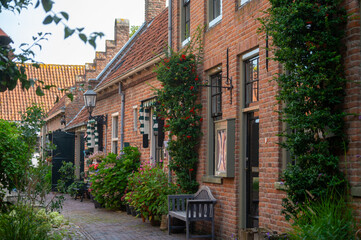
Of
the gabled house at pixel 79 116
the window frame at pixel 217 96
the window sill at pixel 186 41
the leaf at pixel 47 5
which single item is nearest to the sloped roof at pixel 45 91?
the gabled house at pixel 79 116

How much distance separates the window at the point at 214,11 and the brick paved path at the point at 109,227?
456 cm

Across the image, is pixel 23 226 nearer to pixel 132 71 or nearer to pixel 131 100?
pixel 132 71

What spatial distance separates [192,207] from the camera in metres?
9.98

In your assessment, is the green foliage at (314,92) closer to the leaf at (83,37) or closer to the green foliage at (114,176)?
the leaf at (83,37)

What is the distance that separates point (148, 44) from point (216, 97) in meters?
6.89

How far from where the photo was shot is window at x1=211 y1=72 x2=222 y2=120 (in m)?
10.9

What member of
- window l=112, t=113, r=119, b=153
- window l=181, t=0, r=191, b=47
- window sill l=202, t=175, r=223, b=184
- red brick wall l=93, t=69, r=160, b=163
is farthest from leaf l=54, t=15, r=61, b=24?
window l=112, t=113, r=119, b=153

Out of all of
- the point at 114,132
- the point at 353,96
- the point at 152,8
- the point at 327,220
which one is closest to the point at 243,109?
the point at 353,96

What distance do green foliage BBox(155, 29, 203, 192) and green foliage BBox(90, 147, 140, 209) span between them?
149 inches

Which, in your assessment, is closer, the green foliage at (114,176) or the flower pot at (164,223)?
the flower pot at (164,223)

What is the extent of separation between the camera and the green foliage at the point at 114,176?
15344 mm

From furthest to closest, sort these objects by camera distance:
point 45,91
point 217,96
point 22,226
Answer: point 45,91, point 217,96, point 22,226

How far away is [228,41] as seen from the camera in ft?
33.7

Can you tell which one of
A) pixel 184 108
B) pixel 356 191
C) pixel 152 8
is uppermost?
pixel 152 8
